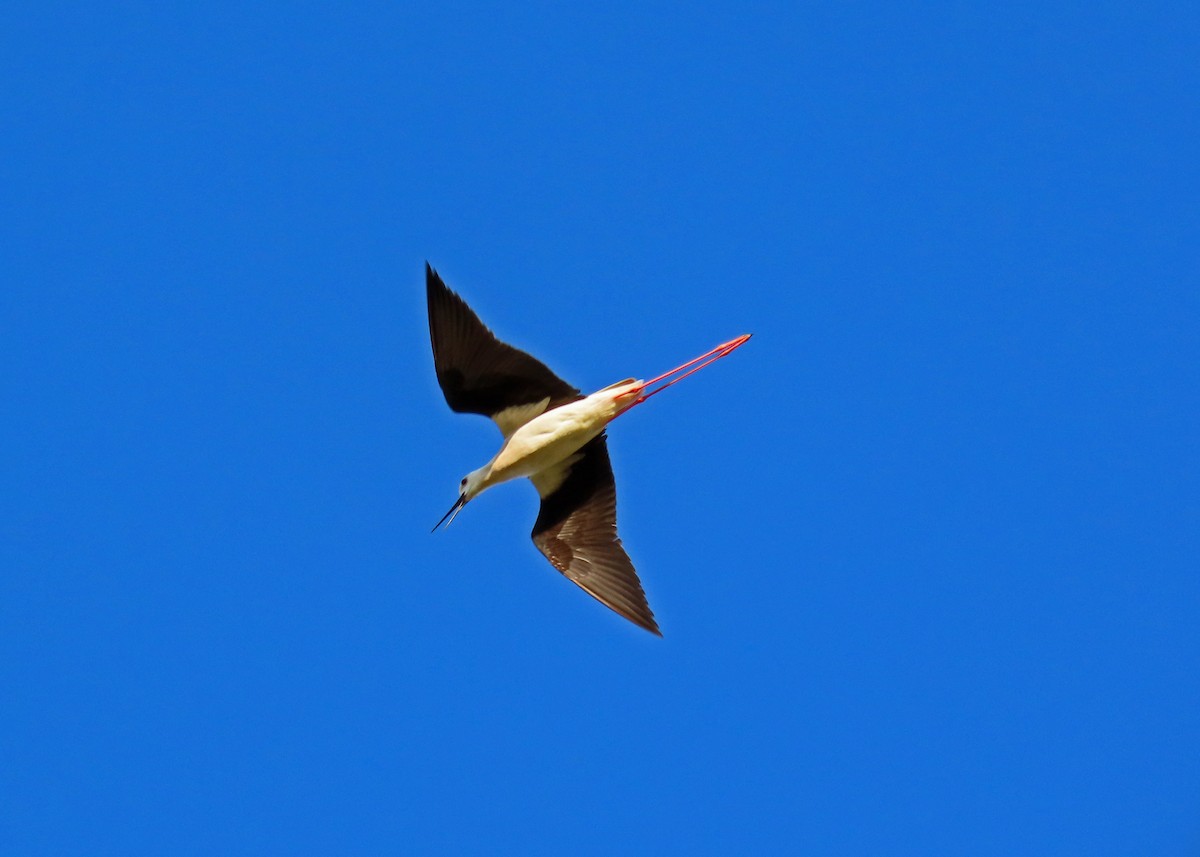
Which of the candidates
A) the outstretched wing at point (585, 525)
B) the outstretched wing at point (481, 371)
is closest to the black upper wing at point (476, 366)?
the outstretched wing at point (481, 371)

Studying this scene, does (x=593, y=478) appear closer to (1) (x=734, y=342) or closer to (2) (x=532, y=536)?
(2) (x=532, y=536)

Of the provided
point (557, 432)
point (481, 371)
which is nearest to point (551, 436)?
point (557, 432)

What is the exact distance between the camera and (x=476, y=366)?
384 inches

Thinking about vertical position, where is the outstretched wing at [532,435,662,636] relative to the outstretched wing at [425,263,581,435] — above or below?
below

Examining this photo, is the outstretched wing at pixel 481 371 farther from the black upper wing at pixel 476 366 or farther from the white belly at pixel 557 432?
the white belly at pixel 557 432

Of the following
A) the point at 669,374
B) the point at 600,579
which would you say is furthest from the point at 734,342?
the point at 600,579

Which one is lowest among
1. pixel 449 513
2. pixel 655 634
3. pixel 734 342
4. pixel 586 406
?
pixel 655 634

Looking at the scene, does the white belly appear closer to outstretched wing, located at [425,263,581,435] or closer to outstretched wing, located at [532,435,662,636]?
outstretched wing, located at [425,263,581,435]

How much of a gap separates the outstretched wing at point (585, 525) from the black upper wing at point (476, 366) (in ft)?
2.16

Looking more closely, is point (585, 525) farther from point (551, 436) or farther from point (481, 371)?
point (481, 371)

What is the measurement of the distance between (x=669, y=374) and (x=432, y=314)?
2.04 m

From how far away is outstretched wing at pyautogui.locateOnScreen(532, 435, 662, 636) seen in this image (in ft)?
32.7

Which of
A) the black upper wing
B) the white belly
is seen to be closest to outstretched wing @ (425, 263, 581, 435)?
the black upper wing

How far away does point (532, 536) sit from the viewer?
10.4 meters
